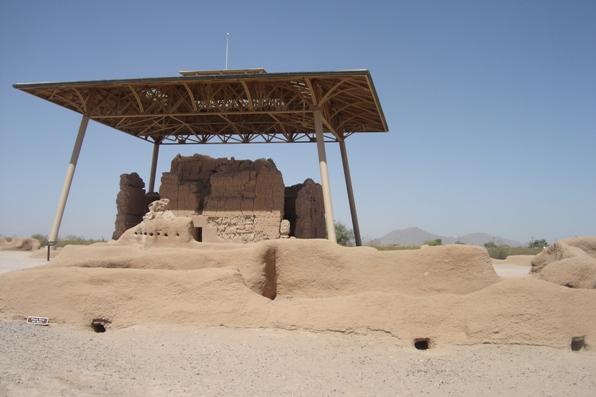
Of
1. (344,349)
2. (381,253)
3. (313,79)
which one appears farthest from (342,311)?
(313,79)

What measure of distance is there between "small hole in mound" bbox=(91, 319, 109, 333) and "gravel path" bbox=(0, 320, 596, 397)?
1.20ft

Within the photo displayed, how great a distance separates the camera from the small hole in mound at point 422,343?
24.3 feet

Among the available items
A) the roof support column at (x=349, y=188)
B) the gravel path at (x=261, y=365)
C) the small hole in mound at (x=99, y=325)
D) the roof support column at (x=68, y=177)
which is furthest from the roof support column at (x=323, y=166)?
the gravel path at (x=261, y=365)

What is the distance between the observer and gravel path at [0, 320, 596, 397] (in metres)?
5.54

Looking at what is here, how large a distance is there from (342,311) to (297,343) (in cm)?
98

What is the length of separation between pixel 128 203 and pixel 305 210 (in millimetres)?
8290

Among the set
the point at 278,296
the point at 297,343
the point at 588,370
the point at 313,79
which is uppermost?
the point at 313,79

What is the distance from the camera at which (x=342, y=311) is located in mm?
7730

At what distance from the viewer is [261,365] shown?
20.5 ft

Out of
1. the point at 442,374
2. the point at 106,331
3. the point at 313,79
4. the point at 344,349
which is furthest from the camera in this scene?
the point at 313,79

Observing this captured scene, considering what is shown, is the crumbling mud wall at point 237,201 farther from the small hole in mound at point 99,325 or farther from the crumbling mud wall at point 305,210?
the small hole in mound at point 99,325

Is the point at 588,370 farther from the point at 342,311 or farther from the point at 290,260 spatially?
the point at 290,260

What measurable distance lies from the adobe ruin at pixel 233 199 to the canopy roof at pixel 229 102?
231 centimetres

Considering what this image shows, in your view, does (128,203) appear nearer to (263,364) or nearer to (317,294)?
(317,294)
